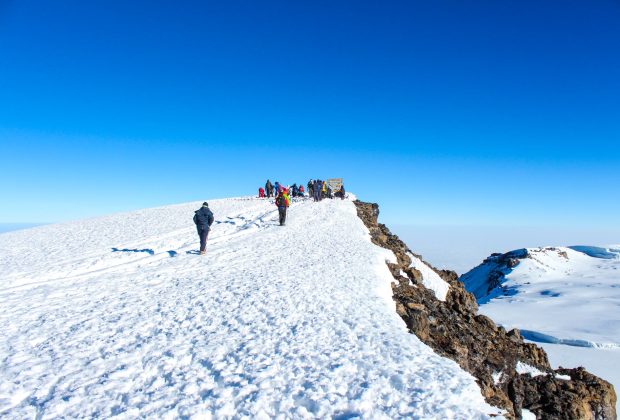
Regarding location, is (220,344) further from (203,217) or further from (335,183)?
(335,183)

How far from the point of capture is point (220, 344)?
860 cm

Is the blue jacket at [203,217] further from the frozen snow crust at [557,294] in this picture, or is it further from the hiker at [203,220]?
the frozen snow crust at [557,294]

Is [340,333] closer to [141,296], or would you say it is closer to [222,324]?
[222,324]

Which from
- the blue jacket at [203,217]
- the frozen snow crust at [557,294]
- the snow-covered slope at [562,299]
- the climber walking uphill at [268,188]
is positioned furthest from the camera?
the climber walking uphill at [268,188]

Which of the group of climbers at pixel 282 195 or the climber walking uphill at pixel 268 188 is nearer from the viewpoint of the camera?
the group of climbers at pixel 282 195

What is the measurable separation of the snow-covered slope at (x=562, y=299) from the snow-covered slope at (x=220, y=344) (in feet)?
96.5

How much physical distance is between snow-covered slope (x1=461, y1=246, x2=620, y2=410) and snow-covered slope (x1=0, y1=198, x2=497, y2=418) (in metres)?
29.4

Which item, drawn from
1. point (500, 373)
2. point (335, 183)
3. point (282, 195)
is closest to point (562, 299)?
point (335, 183)

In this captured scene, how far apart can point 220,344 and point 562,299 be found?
281ft

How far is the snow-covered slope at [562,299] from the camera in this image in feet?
131

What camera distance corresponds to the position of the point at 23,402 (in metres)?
6.54

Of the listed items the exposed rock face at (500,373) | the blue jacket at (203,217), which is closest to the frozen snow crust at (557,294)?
the exposed rock face at (500,373)

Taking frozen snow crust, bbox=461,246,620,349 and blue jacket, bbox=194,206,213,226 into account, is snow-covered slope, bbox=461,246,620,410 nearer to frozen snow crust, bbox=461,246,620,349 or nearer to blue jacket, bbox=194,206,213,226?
A: frozen snow crust, bbox=461,246,620,349

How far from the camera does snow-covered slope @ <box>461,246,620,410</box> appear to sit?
131 feet
